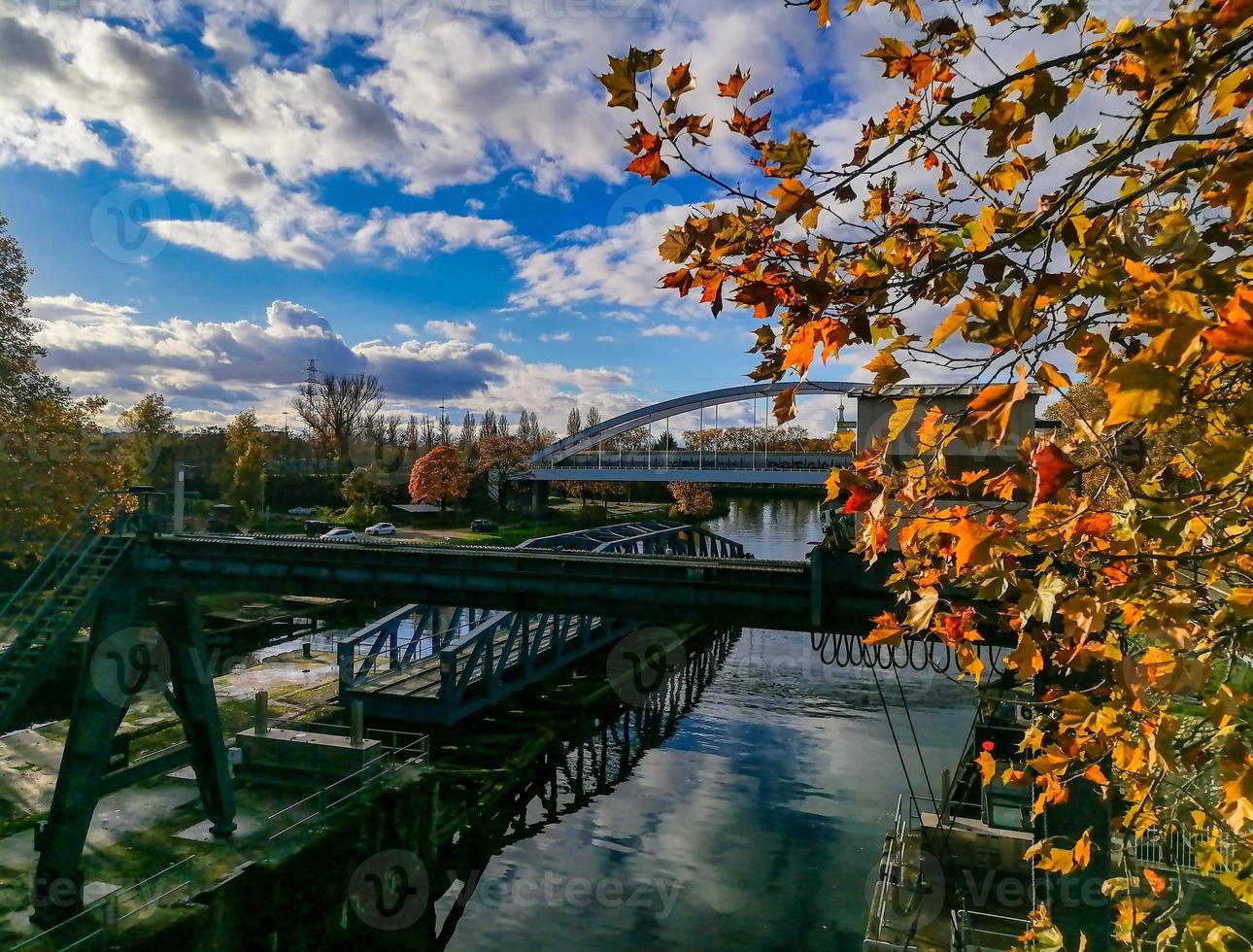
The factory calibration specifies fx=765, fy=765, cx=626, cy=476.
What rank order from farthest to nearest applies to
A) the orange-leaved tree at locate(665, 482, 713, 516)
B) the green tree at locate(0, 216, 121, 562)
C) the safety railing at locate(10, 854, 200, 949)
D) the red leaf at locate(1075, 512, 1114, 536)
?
the orange-leaved tree at locate(665, 482, 713, 516)
the green tree at locate(0, 216, 121, 562)
the safety railing at locate(10, 854, 200, 949)
the red leaf at locate(1075, 512, 1114, 536)

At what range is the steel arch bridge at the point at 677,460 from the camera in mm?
57500

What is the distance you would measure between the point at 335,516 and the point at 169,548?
47.4 m

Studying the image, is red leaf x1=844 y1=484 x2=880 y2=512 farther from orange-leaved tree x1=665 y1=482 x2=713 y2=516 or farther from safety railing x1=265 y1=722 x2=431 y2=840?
orange-leaved tree x1=665 y1=482 x2=713 y2=516

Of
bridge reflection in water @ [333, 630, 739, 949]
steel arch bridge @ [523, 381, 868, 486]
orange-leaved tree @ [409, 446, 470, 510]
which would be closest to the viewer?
bridge reflection in water @ [333, 630, 739, 949]

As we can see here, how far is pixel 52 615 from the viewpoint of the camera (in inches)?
560

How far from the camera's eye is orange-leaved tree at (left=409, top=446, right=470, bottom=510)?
206 ft

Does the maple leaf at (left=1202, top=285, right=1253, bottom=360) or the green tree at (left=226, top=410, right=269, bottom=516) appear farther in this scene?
the green tree at (left=226, top=410, right=269, bottom=516)

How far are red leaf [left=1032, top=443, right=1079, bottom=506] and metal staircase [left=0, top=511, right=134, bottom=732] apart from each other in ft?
53.4

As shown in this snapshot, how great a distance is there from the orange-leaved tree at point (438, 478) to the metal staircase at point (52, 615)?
4777cm

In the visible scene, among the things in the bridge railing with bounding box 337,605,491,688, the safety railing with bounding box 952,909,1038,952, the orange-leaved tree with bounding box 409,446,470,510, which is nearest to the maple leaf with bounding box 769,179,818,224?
the safety railing with bounding box 952,909,1038,952

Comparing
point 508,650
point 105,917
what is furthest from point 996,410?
point 508,650

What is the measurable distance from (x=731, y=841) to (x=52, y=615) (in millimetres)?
15585

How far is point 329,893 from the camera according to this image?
14.1 m

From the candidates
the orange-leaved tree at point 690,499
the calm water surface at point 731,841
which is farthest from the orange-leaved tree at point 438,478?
the calm water surface at point 731,841
